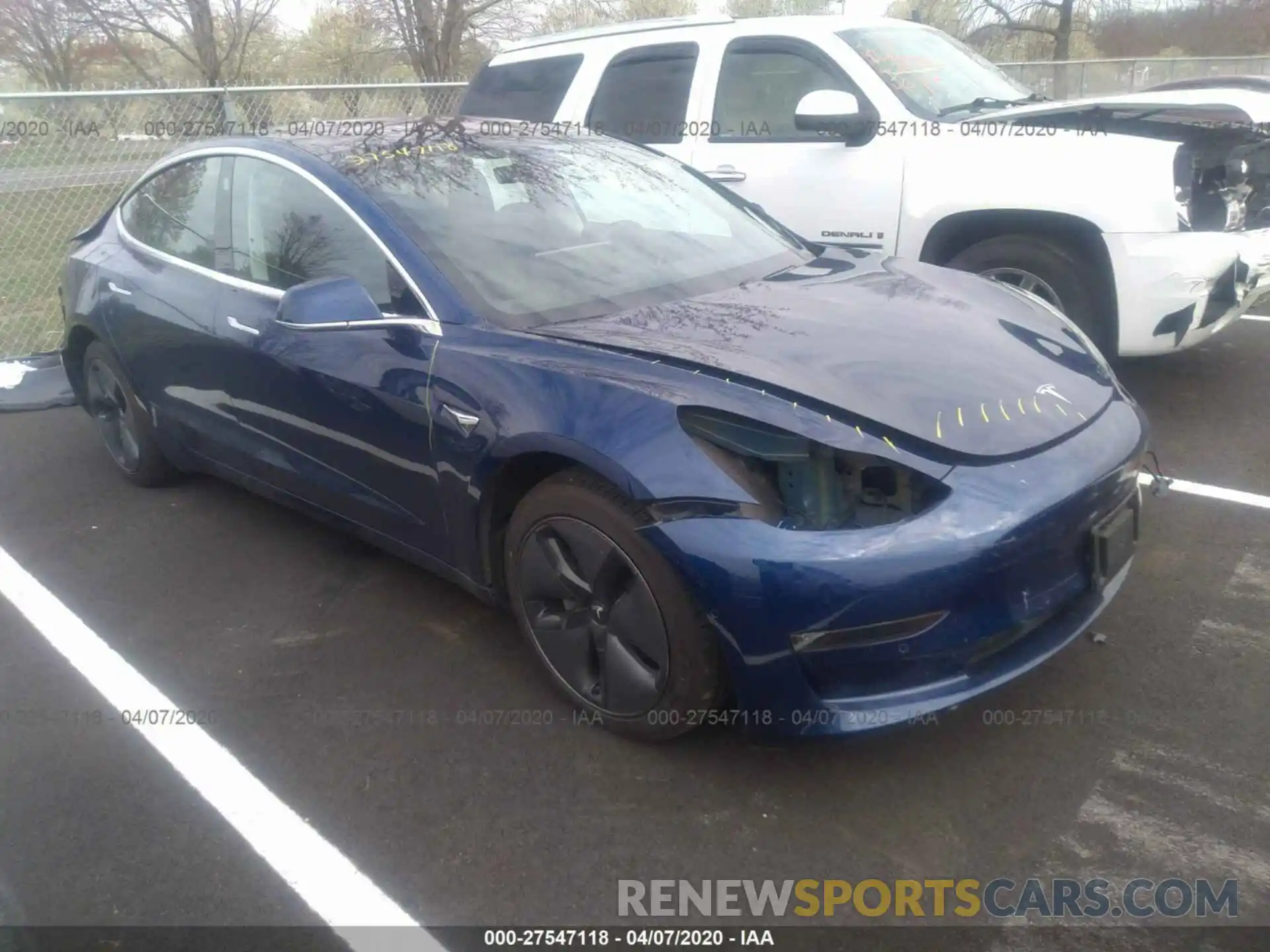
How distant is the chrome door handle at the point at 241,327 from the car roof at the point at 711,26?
3524 millimetres

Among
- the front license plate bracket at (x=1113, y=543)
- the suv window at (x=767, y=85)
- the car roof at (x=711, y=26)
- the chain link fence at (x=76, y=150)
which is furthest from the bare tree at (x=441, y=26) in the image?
the front license plate bracket at (x=1113, y=543)

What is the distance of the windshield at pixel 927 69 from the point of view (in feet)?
17.8

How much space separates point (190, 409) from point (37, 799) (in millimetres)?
1779

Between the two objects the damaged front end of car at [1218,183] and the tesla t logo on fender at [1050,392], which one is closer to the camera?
the tesla t logo on fender at [1050,392]

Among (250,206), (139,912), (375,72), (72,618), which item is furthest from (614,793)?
(375,72)

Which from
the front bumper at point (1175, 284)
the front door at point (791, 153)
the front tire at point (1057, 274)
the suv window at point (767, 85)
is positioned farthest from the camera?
the suv window at point (767, 85)

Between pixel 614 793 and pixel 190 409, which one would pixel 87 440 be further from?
pixel 614 793

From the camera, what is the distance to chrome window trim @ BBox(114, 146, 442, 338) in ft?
10.2

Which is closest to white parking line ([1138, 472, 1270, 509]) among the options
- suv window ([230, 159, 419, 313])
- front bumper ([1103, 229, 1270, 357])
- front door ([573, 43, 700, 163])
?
front bumper ([1103, 229, 1270, 357])

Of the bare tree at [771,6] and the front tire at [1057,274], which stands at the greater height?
the bare tree at [771,6]

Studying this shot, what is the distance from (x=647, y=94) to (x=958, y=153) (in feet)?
6.62

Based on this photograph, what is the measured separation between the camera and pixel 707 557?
239cm

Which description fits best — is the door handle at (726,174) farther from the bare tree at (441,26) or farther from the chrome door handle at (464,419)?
the bare tree at (441,26)

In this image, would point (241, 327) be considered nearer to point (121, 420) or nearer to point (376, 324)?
point (376, 324)
